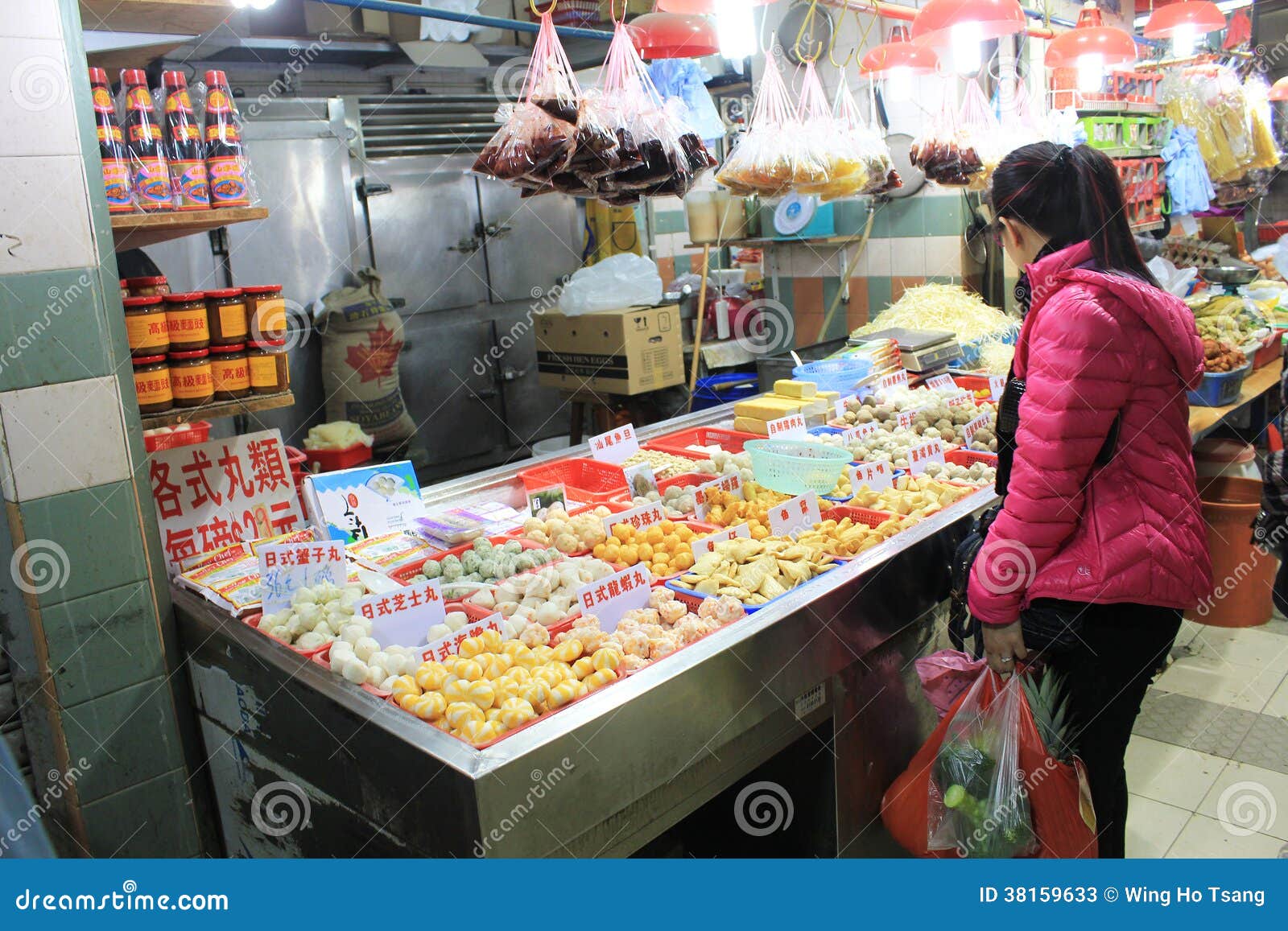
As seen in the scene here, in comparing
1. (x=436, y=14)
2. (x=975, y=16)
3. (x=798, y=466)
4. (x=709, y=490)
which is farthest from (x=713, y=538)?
(x=975, y=16)

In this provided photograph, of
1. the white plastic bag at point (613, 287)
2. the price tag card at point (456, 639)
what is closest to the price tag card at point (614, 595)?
the price tag card at point (456, 639)

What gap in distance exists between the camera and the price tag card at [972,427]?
365cm

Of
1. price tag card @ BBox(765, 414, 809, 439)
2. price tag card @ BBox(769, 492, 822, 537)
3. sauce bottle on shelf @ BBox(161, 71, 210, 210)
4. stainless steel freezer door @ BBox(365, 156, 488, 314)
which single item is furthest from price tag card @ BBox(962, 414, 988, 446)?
stainless steel freezer door @ BBox(365, 156, 488, 314)

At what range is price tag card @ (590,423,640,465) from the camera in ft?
11.2

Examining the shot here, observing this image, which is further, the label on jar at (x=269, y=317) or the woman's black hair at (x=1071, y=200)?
the label on jar at (x=269, y=317)

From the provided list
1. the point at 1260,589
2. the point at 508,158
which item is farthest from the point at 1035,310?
the point at 1260,589

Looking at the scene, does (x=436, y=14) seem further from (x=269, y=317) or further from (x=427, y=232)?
(x=427, y=232)

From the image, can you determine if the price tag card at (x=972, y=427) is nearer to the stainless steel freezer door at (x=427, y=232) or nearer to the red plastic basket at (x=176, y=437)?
the red plastic basket at (x=176, y=437)

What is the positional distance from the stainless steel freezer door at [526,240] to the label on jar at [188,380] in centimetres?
423

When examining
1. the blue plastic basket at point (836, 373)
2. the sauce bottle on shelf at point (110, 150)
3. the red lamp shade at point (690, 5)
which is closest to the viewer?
the sauce bottle on shelf at point (110, 150)

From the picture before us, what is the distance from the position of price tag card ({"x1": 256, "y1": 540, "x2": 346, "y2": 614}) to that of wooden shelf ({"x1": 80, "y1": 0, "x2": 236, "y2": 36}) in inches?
50.0

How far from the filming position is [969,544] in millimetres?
2600

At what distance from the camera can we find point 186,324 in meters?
2.36

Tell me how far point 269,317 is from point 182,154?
428mm
